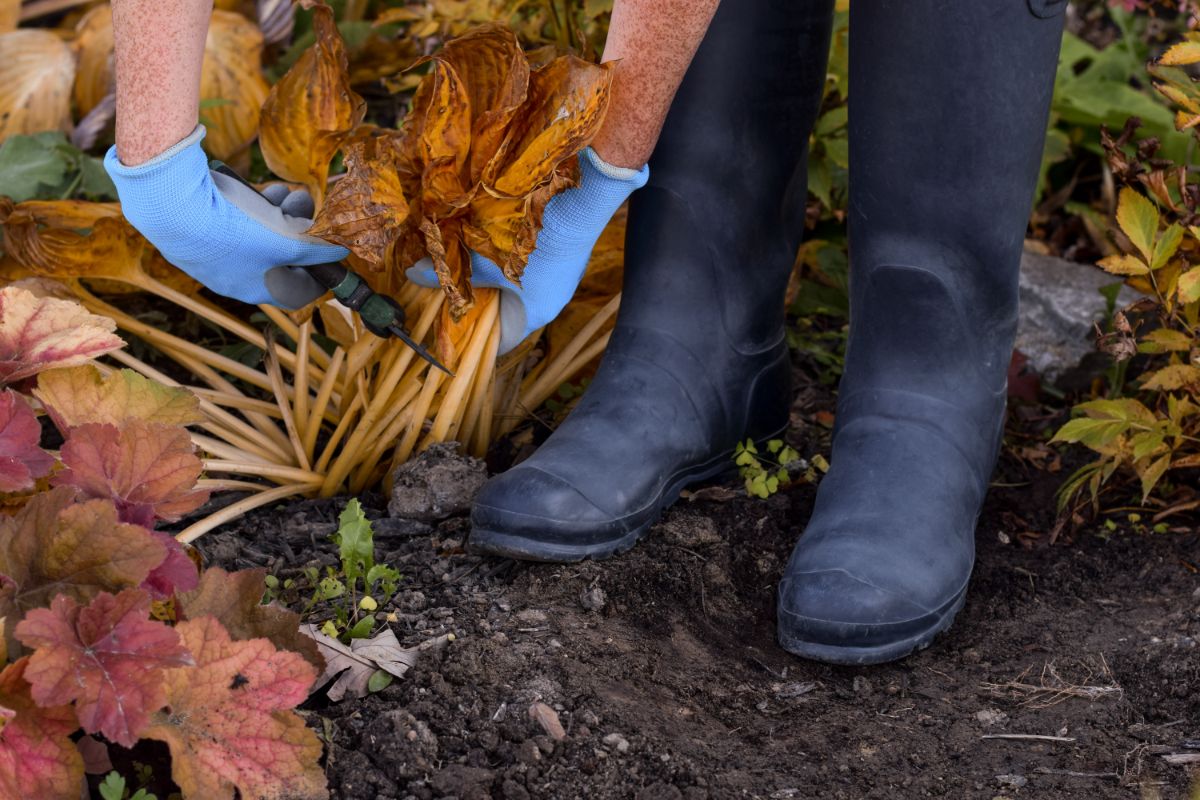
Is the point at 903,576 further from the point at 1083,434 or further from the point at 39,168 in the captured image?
the point at 39,168

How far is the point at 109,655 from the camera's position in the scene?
903 millimetres

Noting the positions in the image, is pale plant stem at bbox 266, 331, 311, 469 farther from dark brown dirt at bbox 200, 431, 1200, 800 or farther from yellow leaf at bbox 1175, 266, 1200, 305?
yellow leaf at bbox 1175, 266, 1200, 305

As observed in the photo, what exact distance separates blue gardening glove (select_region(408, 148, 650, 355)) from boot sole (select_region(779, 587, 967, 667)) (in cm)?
48

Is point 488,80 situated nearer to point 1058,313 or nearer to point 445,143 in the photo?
point 445,143

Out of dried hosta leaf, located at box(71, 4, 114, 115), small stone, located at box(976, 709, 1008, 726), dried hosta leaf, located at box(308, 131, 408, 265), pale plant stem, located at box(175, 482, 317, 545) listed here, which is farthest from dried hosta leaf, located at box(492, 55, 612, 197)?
dried hosta leaf, located at box(71, 4, 114, 115)

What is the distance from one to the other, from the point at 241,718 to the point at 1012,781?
0.68m

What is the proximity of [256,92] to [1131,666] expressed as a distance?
1699 millimetres

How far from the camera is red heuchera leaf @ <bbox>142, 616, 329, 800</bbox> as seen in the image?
37.4 inches

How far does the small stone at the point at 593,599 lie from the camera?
1.32 m

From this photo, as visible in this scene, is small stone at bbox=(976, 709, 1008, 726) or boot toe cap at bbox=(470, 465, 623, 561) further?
boot toe cap at bbox=(470, 465, 623, 561)

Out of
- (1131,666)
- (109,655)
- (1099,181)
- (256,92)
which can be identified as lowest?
(1099,181)

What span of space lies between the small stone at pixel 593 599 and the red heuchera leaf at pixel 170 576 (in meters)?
0.45

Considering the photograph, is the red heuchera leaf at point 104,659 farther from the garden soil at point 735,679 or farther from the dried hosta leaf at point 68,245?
the dried hosta leaf at point 68,245

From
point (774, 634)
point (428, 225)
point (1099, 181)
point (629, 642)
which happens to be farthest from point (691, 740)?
point (1099, 181)
